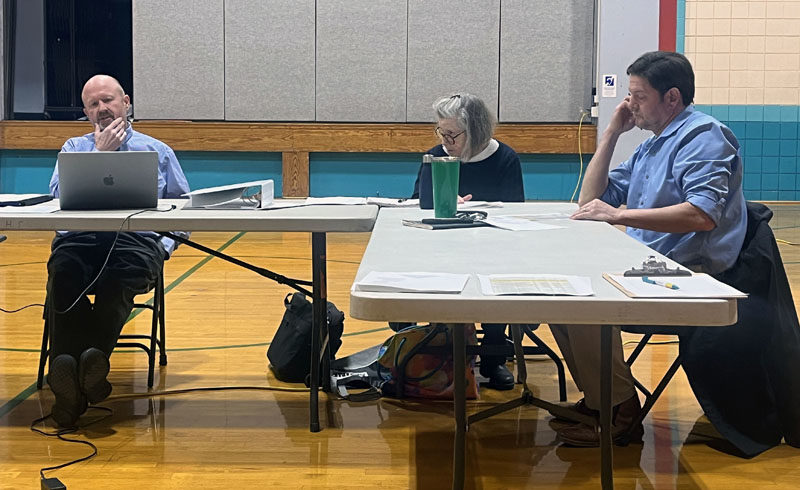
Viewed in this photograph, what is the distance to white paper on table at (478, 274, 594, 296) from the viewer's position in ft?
5.70

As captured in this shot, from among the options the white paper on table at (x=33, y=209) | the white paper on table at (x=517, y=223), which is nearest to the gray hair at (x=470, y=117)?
the white paper on table at (x=517, y=223)

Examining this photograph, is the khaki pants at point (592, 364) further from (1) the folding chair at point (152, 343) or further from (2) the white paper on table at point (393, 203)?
(1) the folding chair at point (152, 343)

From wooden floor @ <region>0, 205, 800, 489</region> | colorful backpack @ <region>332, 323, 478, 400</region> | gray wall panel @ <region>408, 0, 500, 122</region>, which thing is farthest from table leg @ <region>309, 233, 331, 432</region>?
gray wall panel @ <region>408, 0, 500, 122</region>

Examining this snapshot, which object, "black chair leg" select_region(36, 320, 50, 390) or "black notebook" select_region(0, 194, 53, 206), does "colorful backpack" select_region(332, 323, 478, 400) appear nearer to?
"black chair leg" select_region(36, 320, 50, 390)

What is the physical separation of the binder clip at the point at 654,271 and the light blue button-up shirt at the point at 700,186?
821 millimetres

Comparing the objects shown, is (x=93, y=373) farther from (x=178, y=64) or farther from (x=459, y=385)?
(x=178, y=64)

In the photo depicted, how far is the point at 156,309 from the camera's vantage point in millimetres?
3717

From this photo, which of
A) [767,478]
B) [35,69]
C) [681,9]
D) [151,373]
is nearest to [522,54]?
[681,9]

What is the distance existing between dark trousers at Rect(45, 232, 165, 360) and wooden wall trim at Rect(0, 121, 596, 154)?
5.12 metres

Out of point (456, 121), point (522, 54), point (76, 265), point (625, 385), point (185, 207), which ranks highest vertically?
point (522, 54)

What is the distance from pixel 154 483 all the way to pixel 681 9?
28.4 ft

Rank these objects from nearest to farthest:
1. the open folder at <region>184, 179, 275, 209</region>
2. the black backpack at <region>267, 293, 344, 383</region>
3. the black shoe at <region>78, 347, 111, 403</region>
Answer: the black shoe at <region>78, 347, 111, 403</region> < the open folder at <region>184, 179, 275, 209</region> < the black backpack at <region>267, 293, 344, 383</region>

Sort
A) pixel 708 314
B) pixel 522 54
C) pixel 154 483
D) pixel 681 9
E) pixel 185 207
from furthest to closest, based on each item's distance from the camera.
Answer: pixel 681 9 → pixel 522 54 → pixel 185 207 → pixel 154 483 → pixel 708 314

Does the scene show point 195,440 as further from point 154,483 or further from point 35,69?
point 35,69
